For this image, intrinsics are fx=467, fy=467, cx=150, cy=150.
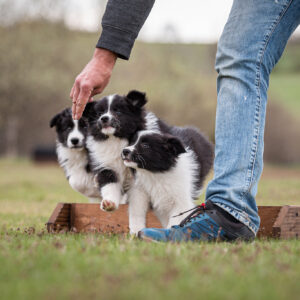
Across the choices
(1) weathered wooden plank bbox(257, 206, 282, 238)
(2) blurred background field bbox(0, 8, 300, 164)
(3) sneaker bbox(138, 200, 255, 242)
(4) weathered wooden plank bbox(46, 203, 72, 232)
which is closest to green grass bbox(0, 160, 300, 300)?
(3) sneaker bbox(138, 200, 255, 242)

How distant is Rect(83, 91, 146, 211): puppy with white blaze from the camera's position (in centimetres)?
407

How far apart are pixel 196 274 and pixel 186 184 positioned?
2.15 metres

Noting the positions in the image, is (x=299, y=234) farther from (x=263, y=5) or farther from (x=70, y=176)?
(x=70, y=176)

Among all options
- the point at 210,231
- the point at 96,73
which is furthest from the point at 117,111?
the point at 210,231

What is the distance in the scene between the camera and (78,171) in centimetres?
491

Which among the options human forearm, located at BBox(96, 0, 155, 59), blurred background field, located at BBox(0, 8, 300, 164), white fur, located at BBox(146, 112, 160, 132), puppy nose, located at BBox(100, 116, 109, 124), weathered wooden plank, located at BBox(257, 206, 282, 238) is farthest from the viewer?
blurred background field, located at BBox(0, 8, 300, 164)

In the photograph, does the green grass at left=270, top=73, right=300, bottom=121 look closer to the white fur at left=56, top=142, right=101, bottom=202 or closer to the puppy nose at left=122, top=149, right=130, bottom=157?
the white fur at left=56, top=142, right=101, bottom=202

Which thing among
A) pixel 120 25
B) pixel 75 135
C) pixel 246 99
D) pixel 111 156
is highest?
pixel 120 25

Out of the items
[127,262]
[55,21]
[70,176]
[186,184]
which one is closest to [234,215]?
[127,262]

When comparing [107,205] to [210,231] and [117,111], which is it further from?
[210,231]

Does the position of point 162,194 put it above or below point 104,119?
below

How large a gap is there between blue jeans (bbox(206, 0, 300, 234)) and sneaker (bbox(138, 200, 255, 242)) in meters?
0.04

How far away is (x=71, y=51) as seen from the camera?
2781 cm

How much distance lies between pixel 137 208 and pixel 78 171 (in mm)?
1264
